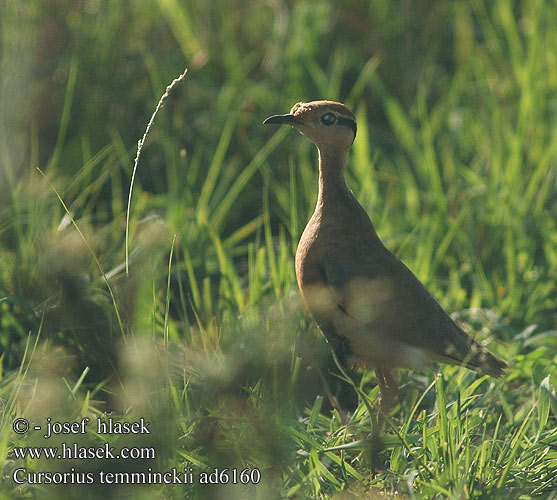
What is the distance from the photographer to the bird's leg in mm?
2725

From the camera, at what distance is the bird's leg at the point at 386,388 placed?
2.72 m

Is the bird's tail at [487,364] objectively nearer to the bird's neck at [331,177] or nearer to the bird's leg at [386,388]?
the bird's leg at [386,388]

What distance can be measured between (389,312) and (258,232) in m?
0.79

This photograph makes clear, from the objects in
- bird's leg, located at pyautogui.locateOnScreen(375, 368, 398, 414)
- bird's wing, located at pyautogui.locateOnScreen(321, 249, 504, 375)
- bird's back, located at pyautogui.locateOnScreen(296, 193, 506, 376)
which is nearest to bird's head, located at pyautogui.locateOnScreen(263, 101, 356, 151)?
bird's back, located at pyautogui.locateOnScreen(296, 193, 506, 376)

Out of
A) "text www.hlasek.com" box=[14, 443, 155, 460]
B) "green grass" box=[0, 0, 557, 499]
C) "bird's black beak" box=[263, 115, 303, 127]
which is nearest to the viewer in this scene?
"text www.hlasek.com" box=[14, 443, 155, 460]

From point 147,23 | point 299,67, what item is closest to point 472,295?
point 299,67

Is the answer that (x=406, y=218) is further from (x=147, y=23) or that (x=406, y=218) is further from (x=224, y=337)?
(x=147, y=23)

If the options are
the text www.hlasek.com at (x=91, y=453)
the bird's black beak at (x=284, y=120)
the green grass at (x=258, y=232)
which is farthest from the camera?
the bird's black beak at (x=284, y=120)

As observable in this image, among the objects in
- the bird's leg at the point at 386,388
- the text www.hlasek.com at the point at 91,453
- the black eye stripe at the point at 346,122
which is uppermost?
the black eye stripe at the point at 346,122

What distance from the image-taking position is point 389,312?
2.69 m

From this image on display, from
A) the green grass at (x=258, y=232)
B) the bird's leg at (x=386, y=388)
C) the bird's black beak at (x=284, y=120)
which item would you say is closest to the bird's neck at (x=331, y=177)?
the bird's black beak at (x=284, y=120)

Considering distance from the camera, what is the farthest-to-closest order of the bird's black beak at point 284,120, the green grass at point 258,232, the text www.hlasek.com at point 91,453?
the bird's black beak at point 284,120
the green grass at point 258,232
the text www.hlasek.com at point 91,453

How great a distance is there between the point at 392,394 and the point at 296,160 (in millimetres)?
1869

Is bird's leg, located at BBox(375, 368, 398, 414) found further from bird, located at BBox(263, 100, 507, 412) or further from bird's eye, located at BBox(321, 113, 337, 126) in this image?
bird's eye, located at BBox(321, 113, 337, 126)
